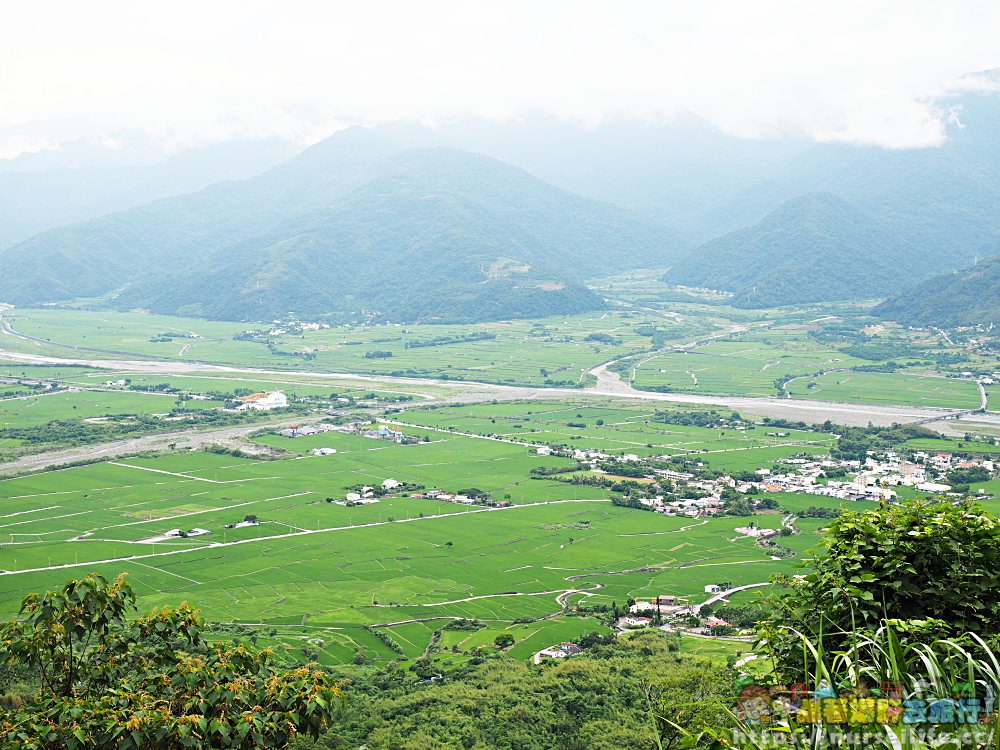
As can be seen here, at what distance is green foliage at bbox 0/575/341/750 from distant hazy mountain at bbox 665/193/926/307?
144m

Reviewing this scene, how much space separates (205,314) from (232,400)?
237ft

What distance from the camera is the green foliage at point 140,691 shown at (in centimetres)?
784

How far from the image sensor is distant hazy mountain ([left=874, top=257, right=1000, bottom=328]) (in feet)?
363

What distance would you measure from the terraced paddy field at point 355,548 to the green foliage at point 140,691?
61.3 ft

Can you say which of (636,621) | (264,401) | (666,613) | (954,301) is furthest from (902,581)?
(954,301)

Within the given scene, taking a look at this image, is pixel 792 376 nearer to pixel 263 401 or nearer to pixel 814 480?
pixel 814 480

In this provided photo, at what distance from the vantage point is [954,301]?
11519cm

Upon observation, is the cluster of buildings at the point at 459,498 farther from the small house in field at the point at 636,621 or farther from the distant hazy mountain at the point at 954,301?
the distant hazy mountain at the point at 954,301

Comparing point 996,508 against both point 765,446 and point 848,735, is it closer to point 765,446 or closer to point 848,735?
point 765,446

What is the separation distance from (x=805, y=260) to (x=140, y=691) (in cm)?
15991

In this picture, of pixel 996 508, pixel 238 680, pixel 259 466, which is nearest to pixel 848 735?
pixel 238 680

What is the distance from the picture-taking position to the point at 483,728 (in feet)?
69.5

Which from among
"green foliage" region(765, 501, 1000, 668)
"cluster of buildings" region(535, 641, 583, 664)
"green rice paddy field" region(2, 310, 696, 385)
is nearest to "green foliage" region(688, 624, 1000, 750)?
"green foliage" region(765, 501, 1000, 668)

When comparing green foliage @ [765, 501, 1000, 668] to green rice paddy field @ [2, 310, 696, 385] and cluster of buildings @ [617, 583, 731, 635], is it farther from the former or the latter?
green rice paddy field @ [2, 310, 696, 385]
